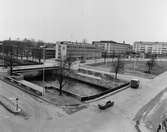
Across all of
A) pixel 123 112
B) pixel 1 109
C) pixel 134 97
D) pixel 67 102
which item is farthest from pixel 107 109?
pixel 1 109

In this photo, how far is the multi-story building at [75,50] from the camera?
64750 millimetres

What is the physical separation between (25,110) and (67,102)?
4305 millimetres

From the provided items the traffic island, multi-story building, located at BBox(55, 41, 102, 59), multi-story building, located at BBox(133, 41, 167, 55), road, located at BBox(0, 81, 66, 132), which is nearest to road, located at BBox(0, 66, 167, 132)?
road, located at BBox(0, 81, 66, 132)

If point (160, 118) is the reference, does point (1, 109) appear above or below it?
above

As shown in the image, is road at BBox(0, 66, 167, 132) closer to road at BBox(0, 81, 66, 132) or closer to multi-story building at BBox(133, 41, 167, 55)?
road at BBox(0, 81, 66, 132)

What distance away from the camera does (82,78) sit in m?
30.3

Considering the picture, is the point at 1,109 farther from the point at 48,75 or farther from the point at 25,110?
the point at 48,75

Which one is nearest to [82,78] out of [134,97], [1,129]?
[134,97]

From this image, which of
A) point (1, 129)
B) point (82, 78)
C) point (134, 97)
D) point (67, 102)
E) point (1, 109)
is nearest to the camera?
point (1, 129)

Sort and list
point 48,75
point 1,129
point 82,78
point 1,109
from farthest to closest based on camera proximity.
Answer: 1. point 48,75
2. point 82,78
3. point 1,109
4. point 1,129

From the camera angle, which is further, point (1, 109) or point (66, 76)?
point (66, 76)

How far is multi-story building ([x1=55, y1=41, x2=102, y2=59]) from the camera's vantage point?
64.8m

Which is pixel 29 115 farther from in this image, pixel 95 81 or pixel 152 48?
pixel 152 48

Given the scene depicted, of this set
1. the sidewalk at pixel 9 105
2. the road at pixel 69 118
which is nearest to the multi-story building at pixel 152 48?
the road at pixel 69 118
